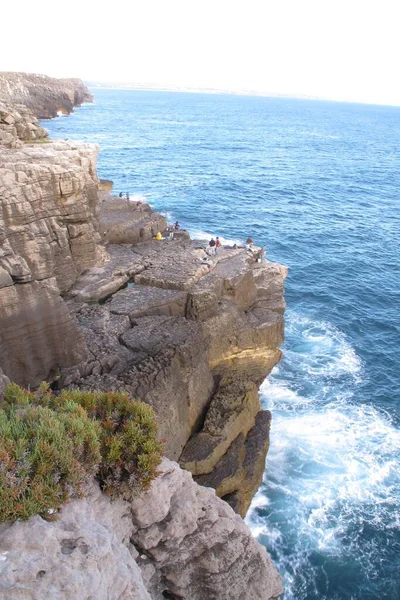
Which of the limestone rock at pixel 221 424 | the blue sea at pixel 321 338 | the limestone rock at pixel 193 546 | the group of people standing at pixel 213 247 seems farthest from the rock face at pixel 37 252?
the blue sea at pixel 321 338

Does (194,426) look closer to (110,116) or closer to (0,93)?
(0,93)

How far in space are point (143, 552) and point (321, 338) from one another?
27070mm

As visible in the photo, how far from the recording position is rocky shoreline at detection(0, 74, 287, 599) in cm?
1164

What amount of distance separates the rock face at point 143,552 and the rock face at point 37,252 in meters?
9.71

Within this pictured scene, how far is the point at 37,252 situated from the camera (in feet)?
67.2

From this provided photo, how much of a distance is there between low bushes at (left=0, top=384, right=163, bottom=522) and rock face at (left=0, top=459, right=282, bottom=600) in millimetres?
348

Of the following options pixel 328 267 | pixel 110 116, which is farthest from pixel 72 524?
pixel 110 116

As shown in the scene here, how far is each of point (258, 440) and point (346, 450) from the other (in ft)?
21.5

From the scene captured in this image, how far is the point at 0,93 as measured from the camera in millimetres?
108250

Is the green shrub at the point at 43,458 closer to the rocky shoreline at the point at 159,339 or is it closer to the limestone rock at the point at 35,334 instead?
the rocky shoreline at the point at 159,339

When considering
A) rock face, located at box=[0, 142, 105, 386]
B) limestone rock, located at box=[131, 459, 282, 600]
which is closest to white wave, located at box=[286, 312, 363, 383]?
rock face, located at box=[0, 142, 105, 386]

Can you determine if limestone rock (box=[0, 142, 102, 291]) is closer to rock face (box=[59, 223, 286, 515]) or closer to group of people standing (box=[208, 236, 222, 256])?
rock face (box=[59, 223, 286, 515])

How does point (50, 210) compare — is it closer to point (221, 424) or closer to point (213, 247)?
point (213, 247)

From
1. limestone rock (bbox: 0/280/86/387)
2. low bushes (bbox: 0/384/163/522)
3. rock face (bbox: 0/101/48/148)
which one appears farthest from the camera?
rock face (bbox: 0/101/48/148)
